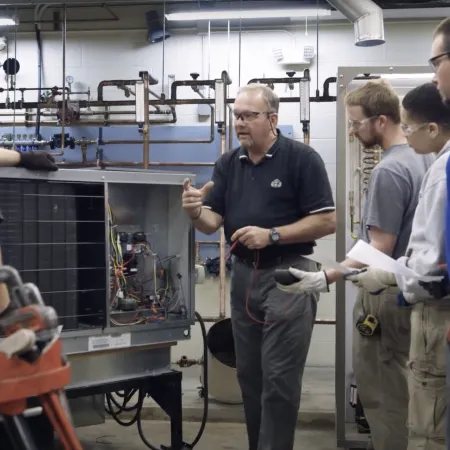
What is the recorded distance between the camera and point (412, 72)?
2.70 m

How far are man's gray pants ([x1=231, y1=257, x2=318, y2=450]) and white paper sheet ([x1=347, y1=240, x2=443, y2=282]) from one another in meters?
0.58

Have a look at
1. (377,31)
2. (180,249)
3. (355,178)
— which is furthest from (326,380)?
(377,31)

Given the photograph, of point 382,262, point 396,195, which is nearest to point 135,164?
point 396,195

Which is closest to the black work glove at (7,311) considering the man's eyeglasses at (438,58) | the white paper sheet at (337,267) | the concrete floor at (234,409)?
the white paper sheet at (337,267)

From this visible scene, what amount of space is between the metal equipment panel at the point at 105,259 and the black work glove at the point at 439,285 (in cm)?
110

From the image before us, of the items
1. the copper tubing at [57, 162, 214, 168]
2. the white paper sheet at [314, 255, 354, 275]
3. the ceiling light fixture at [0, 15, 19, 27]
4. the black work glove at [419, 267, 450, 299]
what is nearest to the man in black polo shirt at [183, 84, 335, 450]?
the white paper sheet at [314, 255, 354, 275]

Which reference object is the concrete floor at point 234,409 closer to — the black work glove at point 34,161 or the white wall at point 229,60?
the white wall at point 229,60

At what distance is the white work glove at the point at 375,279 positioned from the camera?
1.81m

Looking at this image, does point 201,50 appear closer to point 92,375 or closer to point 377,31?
point 377,31

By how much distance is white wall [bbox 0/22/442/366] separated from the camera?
4234mm

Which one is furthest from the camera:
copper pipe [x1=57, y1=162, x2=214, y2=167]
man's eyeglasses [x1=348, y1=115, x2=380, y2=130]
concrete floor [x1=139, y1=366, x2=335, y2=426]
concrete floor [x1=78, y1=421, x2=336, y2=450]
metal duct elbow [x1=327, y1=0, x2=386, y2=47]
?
copper pipe [x1=57, y1=162, x2=214, y2=167]

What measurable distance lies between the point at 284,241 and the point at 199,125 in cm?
233

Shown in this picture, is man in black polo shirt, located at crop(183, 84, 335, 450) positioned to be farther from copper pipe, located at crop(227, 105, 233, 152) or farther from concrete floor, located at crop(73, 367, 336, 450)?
copper pipe, located at crop(227, 105, 233, 152)

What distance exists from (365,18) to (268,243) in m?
2.07
